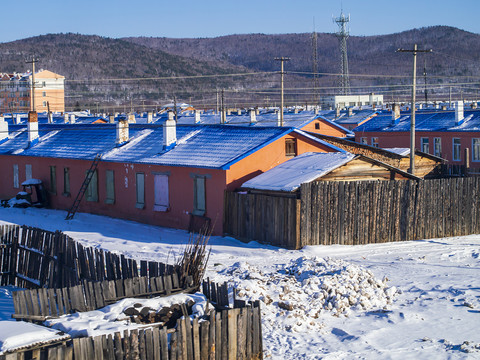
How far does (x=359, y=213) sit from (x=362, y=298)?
746 cm

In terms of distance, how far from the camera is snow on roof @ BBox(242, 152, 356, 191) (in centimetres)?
2230

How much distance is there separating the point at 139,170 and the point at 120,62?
548 ft

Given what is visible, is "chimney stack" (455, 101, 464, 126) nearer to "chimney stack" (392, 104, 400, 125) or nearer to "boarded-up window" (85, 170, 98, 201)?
"chimney stack" (392, 104, 400, 125)

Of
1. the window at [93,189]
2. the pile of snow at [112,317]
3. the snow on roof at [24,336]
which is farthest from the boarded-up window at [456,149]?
the snow on roof at [24,336]

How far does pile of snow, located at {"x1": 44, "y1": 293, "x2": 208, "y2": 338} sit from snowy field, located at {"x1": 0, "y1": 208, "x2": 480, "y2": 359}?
1.62 m

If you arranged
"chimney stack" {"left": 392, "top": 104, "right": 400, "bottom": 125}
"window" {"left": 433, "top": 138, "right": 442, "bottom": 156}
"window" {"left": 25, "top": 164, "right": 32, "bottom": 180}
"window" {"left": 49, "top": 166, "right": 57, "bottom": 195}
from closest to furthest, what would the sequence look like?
"window" {"left": 49, "top": 166, "right": 57, "bottom": 195} < "window" {"left": 25, "top": 164, "right": 32, "bottom": 180} < "window" {"left": 433, "top": 138, "right": 442, "bottom": 156} < "chimney stack" {"left": 392, "top": 104, "right": 400, "bottom": 125}

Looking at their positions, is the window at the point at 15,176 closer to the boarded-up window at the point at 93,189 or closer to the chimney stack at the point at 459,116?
the boarded-up window at the point at 93,189

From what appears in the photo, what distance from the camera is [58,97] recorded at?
128 metres

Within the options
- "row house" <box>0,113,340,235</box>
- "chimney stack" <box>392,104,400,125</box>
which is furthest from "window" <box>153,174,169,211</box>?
"chimney stack" <box>392,104,400,125</box>

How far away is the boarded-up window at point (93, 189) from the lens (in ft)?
104

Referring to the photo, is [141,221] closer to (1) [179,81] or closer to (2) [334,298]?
(2) [334,298]

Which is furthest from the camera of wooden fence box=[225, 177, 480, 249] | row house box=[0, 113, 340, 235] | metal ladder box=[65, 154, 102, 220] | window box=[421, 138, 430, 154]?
window box=[421, 138, 430, 154]

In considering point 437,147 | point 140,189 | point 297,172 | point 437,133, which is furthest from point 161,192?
point 437,147

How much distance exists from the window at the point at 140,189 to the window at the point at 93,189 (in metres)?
3.44
